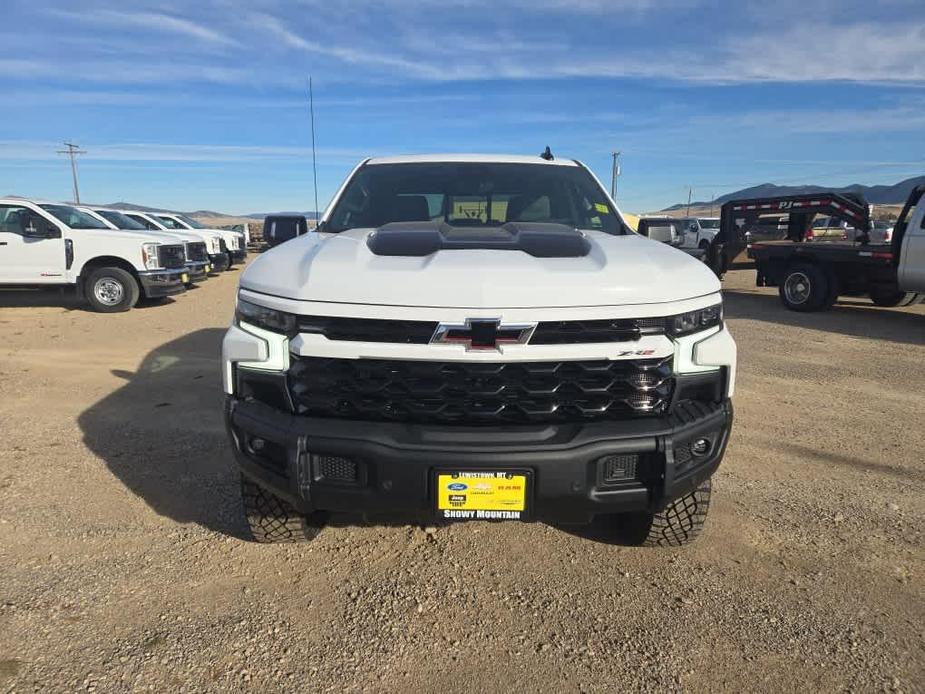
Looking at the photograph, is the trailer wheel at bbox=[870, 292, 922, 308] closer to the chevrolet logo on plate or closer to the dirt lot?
the dirt lot

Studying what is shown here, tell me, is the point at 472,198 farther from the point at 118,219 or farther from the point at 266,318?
the point at 118,219

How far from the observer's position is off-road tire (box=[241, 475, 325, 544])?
2.76m

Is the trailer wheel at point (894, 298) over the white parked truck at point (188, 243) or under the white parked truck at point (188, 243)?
under

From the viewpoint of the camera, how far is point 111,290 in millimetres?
10078

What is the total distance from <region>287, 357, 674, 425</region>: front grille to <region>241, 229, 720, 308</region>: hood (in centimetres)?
24

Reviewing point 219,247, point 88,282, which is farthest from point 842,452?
point 219,247

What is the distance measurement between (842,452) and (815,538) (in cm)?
141

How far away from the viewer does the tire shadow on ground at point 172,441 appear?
3369 mm

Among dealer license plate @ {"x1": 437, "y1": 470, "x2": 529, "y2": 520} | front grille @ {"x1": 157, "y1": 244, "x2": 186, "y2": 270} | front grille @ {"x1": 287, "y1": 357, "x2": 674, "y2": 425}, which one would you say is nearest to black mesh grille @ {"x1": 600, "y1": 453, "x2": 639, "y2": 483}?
front grille @ {"x1": 287, "y1": 357, "x2": 674, "y2": 425}

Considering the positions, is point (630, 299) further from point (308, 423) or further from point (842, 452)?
point (842, 452)

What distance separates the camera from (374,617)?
2486mm

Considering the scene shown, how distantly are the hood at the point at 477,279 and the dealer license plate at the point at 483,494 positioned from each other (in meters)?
0.62

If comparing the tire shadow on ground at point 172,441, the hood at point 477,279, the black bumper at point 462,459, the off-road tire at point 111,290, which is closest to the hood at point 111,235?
the off-road tire at point 111,290

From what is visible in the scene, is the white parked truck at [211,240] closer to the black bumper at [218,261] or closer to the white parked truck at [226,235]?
the black bumper at [218,261]
